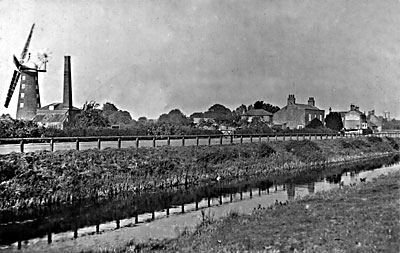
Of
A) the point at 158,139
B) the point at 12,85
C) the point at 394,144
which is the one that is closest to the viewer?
the point at 158,139

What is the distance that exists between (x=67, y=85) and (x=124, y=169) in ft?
158

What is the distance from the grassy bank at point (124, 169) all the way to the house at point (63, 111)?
3890 centimetres

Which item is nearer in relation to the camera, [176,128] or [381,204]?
[381,204]

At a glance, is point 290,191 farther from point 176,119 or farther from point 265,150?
point 176,119

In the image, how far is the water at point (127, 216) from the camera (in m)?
16.2

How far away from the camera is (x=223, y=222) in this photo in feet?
54.6

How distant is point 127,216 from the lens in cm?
2067

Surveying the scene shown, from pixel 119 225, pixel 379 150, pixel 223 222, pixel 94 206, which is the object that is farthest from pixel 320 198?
pixel 379 150

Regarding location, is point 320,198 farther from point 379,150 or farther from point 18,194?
point 379,150

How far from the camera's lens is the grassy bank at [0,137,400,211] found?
77.0 ft

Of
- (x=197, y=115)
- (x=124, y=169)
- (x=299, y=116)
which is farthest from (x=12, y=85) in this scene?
(x=197, y=115)

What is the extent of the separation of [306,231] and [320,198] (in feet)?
26.1

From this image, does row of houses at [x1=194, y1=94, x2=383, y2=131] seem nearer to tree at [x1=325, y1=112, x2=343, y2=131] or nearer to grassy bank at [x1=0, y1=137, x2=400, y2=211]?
tree at [x1=325, y1=112, x2=343, y2=131]

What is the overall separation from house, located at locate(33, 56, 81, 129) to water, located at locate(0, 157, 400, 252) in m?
47.5
